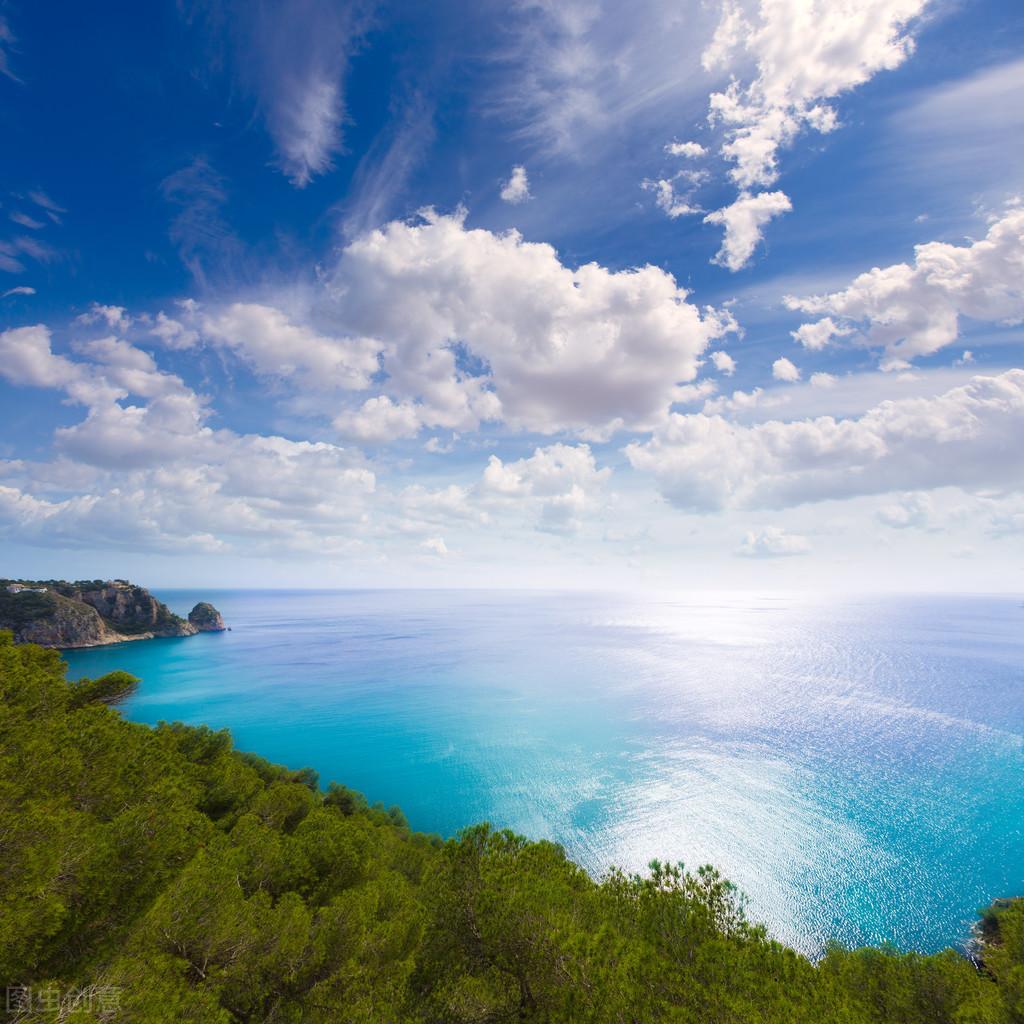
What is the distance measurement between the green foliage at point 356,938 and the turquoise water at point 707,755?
31557mm

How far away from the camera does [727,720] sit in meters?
89.4

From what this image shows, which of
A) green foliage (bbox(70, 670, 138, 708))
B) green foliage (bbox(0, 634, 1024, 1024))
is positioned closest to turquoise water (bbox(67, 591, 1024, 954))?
green foliage (bbox(0, 634, 1024, 1024))

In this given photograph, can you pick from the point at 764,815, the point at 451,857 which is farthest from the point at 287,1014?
the point at 764,815

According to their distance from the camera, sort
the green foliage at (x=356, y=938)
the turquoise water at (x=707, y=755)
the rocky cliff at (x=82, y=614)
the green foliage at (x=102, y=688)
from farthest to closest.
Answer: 1. the rocky cliff at (x=82, y=614)
2. the turquoise water at (x=707, y=755)
3. the green foliage at (x=102, y=688)
4. the green foliage at (x=356, y=938)

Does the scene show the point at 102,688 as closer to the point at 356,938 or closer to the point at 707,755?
the point at 356,938

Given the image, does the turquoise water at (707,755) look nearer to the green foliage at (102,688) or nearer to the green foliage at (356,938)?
the green foliage at (356,938)

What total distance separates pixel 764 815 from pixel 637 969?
5529 cm

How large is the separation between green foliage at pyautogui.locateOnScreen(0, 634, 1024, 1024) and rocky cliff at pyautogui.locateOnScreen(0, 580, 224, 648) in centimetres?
14546

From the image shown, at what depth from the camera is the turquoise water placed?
148 ft

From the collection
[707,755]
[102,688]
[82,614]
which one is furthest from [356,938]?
[82,614]

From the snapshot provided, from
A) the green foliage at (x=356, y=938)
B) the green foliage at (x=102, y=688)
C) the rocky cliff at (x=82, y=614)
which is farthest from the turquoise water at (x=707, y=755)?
the green foliage at (x=102, y=688)

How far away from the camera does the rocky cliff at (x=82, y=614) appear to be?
134m

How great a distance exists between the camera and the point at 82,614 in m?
144

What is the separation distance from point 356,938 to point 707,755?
2824 inches
